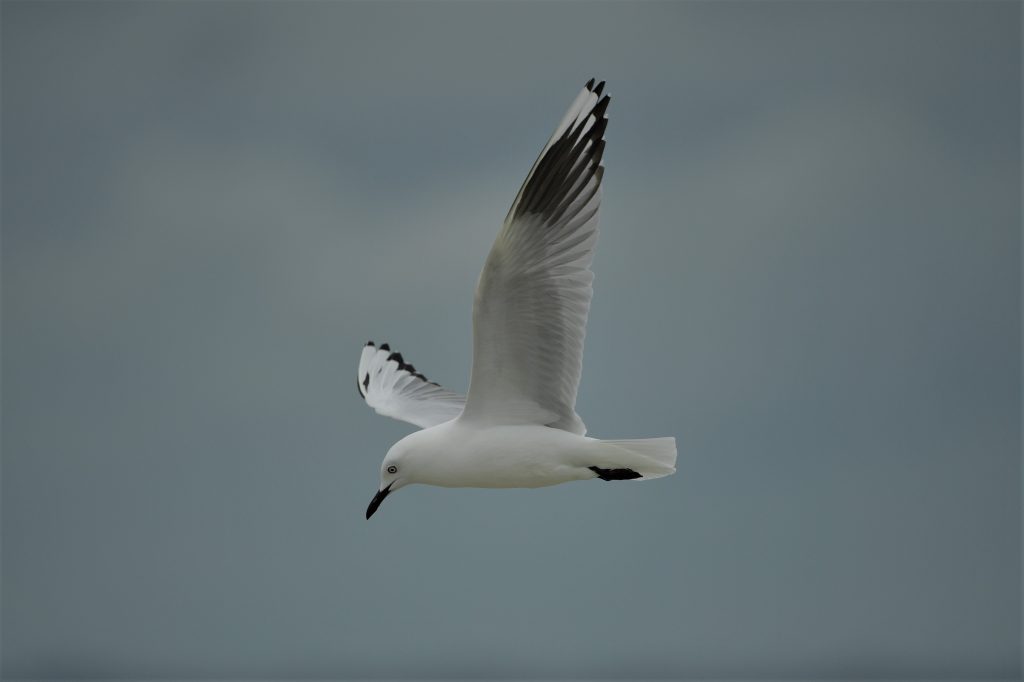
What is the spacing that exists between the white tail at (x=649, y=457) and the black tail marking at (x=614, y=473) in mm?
21

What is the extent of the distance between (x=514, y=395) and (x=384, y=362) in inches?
86.5

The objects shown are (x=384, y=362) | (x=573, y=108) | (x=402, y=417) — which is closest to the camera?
(x=573, y=108)

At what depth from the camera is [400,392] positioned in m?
6.93

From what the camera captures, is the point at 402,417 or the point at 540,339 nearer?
the point at 540,339

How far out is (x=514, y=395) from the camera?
5238mm

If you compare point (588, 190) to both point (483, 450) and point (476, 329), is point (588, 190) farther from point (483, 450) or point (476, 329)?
point (483, 450)

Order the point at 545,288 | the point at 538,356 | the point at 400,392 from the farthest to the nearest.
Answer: the point at 400,392, the point at 538,356, the point at 545,288

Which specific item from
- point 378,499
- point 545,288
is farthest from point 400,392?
point 545,288

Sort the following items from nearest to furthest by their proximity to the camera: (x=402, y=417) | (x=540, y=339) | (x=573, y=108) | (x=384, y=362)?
(x=573, y=108) < (x=540, y=339) < (x=402, y=417) < (x=384, y=362)

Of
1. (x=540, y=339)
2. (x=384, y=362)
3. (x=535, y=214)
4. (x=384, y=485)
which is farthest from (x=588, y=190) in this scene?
(x=384, y=362)

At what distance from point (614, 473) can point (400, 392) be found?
1902mm

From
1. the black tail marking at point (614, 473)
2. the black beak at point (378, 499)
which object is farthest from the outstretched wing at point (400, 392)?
the black tail marking at point (614, 473)

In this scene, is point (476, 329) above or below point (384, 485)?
above

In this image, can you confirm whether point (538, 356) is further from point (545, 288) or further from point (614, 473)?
point (614, 473)
